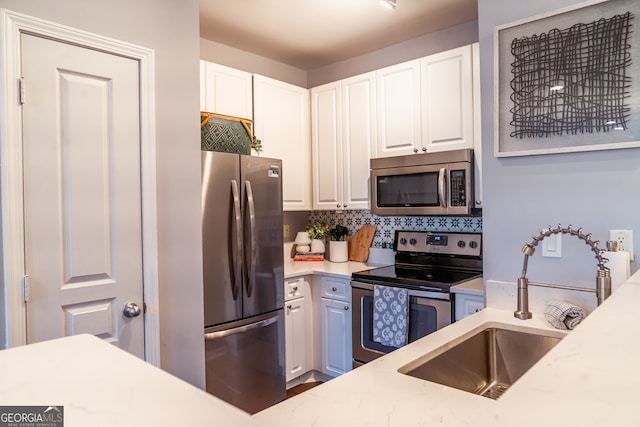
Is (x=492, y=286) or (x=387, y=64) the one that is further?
(x=387, y=64)

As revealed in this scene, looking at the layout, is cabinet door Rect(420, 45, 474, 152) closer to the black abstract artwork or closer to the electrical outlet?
the black abstract artwork

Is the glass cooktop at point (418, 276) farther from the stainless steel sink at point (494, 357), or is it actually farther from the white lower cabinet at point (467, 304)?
the stainless steel sink at point (494, 357)

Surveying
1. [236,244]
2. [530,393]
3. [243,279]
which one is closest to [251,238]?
[236,244]

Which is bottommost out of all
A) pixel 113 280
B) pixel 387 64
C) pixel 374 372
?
pixel 374 372

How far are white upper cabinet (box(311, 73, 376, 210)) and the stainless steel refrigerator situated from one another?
713mm

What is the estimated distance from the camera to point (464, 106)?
270 cm

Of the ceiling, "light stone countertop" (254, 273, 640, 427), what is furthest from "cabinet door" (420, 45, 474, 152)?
"light stone countertop" (254, 273, 640, 427)

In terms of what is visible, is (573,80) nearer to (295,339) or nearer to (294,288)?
(294,288)

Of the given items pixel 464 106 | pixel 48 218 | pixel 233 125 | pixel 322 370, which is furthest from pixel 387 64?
pixel 48 218

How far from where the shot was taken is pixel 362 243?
3.60 meters

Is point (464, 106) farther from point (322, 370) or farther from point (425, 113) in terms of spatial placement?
point (322, 370)

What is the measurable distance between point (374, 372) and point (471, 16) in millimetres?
2727

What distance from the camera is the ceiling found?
2.71 meters
